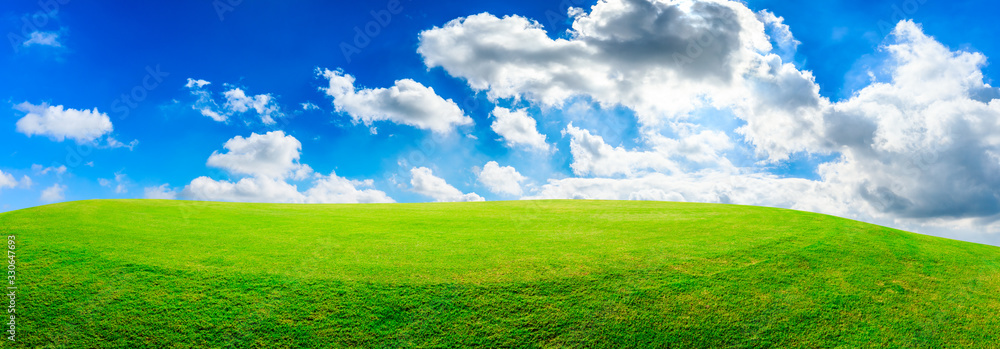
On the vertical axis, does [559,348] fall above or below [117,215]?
below

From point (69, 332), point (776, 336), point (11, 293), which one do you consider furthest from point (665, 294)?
point (11, 293)

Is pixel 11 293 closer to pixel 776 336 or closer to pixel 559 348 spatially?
pixel 559 348

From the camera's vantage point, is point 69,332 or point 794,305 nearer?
point 69,332

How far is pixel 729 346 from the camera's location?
11.3 meters

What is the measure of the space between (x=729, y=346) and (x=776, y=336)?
1.68 m

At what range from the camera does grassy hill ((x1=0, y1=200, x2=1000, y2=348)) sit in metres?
11.3

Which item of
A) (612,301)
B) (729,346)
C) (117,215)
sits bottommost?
(729,346)

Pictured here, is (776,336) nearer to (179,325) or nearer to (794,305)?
(794,305)

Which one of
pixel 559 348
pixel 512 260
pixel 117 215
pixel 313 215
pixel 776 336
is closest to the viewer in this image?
pixel 559 348

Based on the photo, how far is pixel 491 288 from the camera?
13.1 meters

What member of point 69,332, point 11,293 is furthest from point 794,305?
point 11,293

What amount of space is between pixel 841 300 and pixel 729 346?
19.1ft

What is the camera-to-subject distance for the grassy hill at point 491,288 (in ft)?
37.0

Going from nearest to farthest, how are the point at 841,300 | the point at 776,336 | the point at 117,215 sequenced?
the point at 776,336 → the point at 841,300 → the point at 117,215
